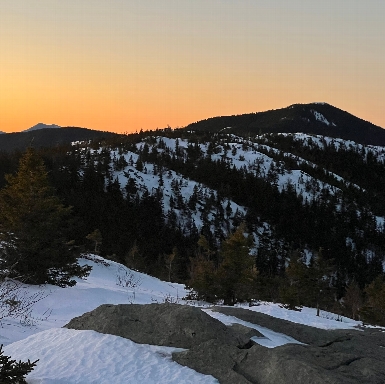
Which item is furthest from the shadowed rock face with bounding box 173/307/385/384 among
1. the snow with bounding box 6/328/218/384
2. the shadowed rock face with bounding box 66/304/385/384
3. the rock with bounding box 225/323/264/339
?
the rock with bounding box 225/323/264/339

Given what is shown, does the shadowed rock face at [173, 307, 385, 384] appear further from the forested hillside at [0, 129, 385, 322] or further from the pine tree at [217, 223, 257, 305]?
the forested hillside at [0, 129, 385, 322]

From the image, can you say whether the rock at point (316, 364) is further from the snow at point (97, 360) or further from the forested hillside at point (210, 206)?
the forested hillside at point (210, 206)

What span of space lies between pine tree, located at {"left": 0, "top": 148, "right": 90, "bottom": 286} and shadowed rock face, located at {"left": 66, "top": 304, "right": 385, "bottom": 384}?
7.92m

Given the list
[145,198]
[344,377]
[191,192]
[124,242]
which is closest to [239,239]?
[344,377]

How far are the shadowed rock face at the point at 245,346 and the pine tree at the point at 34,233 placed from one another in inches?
312

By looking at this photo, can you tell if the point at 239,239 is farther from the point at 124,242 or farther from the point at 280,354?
the point at 124,242

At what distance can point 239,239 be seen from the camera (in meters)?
18.6

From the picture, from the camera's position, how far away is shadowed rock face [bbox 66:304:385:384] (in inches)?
179

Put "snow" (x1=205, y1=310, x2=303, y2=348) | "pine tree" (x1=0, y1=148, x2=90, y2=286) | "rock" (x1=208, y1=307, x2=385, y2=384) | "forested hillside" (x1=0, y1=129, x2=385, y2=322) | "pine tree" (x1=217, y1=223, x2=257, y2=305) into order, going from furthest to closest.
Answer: "forested hillside" (x1=0, y1=129, x2=385, y2=322), "pine tree" (x1=217, y1=223, x2=257, y2=305), "pine tree" (x1=0, y1=148, x2=90, y2=286), "snow" (x1=205, y1=310, x2=303, y2=348), "rock" (x1=208, y1=307, x2=385, y2=384)

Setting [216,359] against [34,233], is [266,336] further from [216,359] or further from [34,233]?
[34,233]

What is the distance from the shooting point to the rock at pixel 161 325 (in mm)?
5465

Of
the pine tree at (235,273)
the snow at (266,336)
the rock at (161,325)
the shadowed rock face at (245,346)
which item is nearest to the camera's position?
the shadowed rock face at (245,346)

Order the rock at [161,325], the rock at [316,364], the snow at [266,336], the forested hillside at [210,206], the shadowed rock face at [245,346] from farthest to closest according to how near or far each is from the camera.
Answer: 1. the forested hillside at [210,206]
2. the snow at [266,336]
3. the rock at [161,325]
4. the shadowed rock face at [245,346]
5. the rock at [316,364]

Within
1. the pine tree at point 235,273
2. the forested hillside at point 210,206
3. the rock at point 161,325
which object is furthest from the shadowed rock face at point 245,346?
the forested hillside at point 210,206
